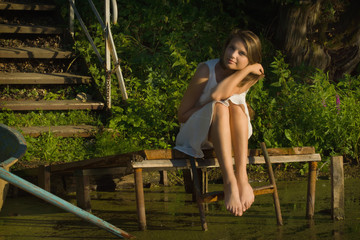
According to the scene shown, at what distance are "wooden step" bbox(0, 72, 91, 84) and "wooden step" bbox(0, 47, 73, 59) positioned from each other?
26cm

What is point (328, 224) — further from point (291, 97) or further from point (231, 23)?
point (231, 23)

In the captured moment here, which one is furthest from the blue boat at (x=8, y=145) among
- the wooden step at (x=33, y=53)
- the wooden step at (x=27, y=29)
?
the wooden step at (x=27, y=29)

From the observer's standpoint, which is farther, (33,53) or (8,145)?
(33,53)

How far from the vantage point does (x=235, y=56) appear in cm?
384

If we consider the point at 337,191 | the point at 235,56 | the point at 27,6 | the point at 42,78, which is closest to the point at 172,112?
the point at 42,78

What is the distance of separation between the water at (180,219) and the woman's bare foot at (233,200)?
0.20 meters

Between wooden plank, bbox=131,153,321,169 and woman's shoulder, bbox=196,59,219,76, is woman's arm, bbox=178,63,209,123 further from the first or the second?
wooden plank, bbox=131,153,321,169

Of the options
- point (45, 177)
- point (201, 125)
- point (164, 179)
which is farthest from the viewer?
point (164, 179)

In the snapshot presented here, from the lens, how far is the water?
3693 millimetres

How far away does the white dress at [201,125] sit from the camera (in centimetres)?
374

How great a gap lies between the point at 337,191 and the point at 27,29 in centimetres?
462

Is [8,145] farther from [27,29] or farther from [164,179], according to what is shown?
[27,29]

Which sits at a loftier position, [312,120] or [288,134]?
[312,120]

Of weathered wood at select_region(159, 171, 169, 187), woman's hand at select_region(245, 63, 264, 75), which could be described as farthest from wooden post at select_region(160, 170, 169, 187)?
woman's hand at select_region(245, 63, 264, 75)
